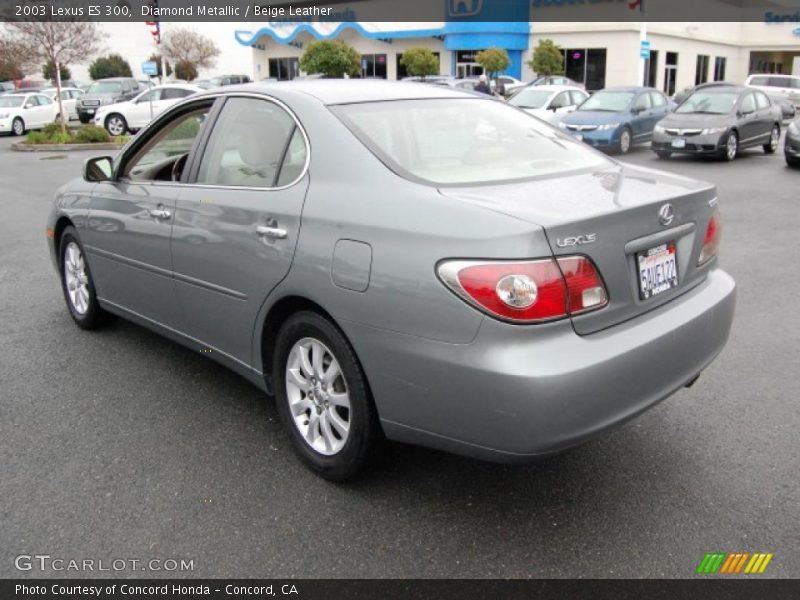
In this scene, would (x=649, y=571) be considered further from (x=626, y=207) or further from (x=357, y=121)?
(x=357, y=121)

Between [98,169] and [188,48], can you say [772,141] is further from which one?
[188,48]

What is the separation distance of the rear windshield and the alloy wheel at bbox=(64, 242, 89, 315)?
2.73m

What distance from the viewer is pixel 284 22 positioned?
54656mm

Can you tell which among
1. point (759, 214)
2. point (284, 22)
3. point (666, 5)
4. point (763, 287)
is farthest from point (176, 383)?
point (284, 22)

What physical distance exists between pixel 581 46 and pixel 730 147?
30482 millimetres

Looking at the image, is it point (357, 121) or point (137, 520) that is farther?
point (357, 121)

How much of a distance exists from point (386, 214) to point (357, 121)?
705 millimetres

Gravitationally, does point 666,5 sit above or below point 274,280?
above

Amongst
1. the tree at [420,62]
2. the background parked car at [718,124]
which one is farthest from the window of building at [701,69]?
the background parked car at [718,124]

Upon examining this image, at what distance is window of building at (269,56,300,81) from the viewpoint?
55.2 metres

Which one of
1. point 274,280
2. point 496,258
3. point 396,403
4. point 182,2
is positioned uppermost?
point 182,2

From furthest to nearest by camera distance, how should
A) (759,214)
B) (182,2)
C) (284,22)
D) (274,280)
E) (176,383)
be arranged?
(284,22) → (182,2) → (759,214) → (176,383) → (274,280)

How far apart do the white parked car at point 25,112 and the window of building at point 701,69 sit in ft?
134

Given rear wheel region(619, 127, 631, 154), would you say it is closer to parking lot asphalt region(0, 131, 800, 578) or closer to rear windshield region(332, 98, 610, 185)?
parking lot asphalt region(0, 131, 800, 578)
